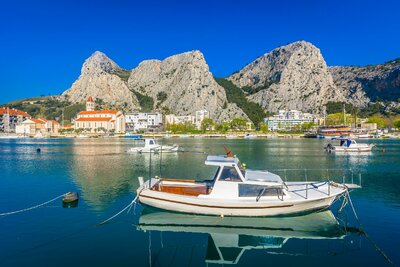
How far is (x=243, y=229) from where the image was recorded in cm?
2070

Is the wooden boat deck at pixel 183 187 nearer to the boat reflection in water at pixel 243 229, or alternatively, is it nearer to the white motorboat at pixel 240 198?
the white motorboat at pixel 240 198

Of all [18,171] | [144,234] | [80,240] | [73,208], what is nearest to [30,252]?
[80,240]

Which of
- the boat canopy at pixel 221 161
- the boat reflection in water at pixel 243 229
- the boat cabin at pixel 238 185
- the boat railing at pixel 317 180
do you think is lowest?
the boat reflection in water at pixel 243 229

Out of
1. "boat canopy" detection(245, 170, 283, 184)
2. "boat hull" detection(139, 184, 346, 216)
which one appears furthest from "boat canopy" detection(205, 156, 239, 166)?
"boat hull" detection(139, 184, 346, 216)

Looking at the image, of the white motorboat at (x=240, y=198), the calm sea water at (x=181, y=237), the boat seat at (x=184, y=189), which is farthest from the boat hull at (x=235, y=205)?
the boat seat at (x=184, y=189)

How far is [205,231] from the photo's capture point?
20406mm

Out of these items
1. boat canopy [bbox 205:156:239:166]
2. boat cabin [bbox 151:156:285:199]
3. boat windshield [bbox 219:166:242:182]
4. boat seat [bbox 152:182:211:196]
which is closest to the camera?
boat cabin [bbox 151:156:285:199]

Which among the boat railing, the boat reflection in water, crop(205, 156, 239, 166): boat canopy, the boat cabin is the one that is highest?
crop(205, 156, 239, 166): boat canopy

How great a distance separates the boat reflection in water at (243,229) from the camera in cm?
1805

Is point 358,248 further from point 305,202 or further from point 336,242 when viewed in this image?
point 305,202

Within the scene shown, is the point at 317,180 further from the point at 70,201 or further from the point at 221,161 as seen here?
the point at 70,201

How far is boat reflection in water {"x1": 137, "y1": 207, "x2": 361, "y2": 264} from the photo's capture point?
59.2ft

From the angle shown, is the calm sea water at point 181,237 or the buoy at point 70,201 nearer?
the calm sea water at point 181,237

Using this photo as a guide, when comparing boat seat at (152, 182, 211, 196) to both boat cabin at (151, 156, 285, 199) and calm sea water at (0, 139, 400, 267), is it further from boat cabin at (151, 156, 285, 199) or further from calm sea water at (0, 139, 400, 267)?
calm sea water at (0, 139, 400, 267)
